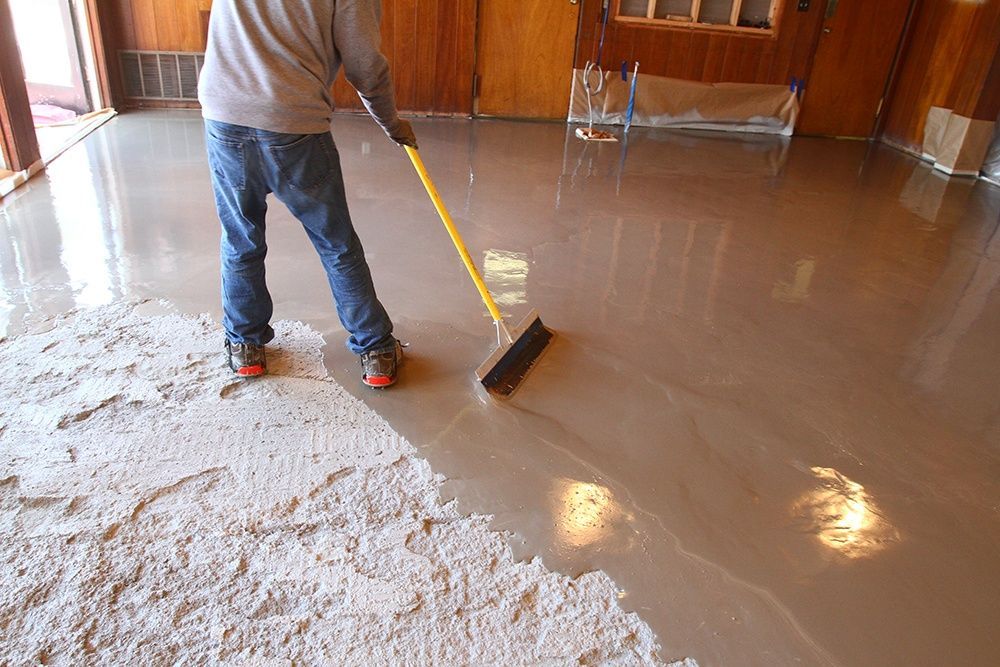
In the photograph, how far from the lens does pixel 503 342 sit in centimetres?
247

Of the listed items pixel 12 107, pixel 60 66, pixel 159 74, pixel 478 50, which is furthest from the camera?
pixel 478 50

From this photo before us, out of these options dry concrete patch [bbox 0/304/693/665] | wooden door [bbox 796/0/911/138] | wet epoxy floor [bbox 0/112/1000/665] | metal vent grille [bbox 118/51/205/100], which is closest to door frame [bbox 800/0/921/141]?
wooden door [bbox 796/0/911/138]

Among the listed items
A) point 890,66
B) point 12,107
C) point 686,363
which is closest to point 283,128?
point 686,363

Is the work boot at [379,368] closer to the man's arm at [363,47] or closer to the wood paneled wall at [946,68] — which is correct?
the man's arm at [363,47]

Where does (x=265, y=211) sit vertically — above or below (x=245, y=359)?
above

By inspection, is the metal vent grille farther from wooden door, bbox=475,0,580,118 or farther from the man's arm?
the man's arm

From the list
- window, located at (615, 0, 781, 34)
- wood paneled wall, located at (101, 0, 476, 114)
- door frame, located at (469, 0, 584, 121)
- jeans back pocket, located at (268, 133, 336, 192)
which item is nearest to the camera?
jeans back pocket, located at (268, 133, 336, 192)

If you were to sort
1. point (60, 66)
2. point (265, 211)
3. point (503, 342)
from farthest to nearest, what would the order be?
point (60, 66)
point (503, 342)
point (265, 211)

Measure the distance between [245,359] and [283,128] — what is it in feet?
2.38

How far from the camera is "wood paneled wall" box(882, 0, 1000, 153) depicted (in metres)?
5.70

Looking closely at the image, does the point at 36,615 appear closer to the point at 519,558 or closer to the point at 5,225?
the point at 519,558

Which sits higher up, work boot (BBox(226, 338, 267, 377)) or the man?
the man

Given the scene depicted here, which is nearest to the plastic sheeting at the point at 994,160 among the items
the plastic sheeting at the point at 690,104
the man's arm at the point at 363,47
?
the plastic sheeting at the point at 690,104

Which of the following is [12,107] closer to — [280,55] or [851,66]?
[280,55]
